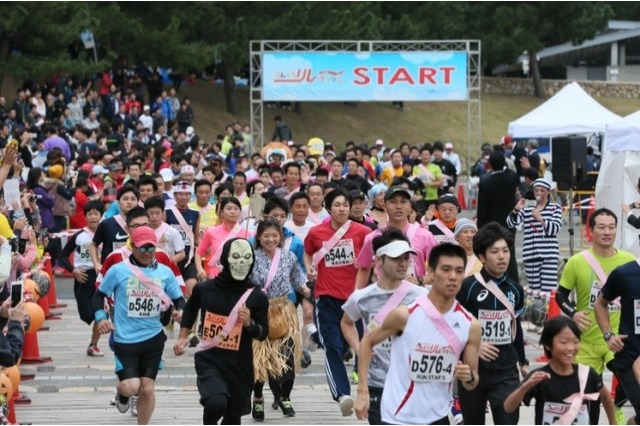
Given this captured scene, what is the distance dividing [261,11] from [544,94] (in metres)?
23.8

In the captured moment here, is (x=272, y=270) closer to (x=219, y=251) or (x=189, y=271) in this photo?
(x=219, y=251)

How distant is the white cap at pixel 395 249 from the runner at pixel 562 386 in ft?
4.13

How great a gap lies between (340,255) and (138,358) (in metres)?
2.49

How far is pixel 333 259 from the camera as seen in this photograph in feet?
45.3

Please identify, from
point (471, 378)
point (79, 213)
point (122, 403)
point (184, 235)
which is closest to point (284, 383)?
point (122, 403)

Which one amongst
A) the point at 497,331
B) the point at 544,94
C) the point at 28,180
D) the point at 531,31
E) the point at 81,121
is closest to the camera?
the point at 497,331

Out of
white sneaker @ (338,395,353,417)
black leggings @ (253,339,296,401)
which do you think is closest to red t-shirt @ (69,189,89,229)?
black leggings @ (253,339,296,401)

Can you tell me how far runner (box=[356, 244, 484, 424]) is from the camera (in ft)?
28.4

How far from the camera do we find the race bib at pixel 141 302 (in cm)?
1204

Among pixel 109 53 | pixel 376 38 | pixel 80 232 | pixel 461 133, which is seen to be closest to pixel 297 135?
pixel 376 38

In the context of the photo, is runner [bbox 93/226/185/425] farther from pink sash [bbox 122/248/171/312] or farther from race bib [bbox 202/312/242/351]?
race bib [bbox 202/312/242/351]

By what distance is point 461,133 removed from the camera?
204 feet

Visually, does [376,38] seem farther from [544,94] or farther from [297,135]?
[544,94]

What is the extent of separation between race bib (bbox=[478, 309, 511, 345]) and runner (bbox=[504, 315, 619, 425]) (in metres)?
1.66
